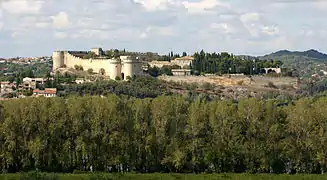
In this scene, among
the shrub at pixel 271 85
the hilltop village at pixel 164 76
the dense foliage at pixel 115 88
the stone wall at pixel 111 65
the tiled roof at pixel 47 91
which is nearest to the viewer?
the tiled roof at pixel 47 91

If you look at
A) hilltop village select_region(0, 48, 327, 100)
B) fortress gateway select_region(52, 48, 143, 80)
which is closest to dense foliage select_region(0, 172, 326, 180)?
hilltop village select_region(0, 48, 327, 100)

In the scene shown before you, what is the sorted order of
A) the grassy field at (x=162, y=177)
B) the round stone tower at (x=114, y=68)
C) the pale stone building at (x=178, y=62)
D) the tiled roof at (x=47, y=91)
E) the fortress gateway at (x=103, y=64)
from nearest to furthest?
the grassy field at (x=162, y=177)
the tiled roof at (x=47, y=91)
the fortress gateway at (x=103, y=64)
the round stone tower at (x=114, y=68)
the pale stone building at (x=178, y=62)

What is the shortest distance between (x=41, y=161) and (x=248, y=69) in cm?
8744

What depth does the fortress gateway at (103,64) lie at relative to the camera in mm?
105562

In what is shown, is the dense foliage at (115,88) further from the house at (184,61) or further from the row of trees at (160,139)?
the row of trees at (160,139)

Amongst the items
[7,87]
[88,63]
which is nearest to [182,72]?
[88,63]

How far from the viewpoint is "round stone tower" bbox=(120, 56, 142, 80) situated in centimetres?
10500

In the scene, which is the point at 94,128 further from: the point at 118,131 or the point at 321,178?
the point at 321,178

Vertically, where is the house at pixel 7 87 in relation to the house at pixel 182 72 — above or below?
below

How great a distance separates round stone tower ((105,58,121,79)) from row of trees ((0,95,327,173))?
6551 cm

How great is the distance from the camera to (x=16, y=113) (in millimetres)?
38875

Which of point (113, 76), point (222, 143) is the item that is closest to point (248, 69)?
point (113, 76)

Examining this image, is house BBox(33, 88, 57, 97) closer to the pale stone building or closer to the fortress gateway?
the fortress gateway

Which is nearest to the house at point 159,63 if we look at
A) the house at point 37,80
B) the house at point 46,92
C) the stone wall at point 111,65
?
the stone wall at point 111,65
